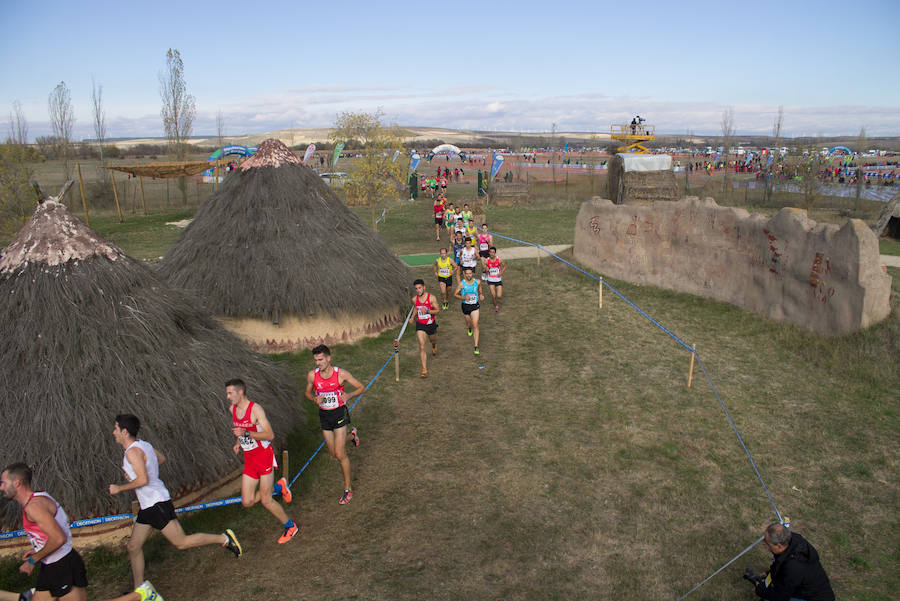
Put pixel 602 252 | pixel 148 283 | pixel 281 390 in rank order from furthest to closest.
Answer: pixel 602 252, pixel 281 390, pixel 148 283

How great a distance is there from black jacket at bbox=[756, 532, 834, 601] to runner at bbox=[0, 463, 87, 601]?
18.4ft

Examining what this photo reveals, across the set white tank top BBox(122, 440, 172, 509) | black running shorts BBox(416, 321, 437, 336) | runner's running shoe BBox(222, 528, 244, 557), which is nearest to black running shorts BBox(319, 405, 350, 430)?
runner's running shoe BBox(222, 528, 244, 557)

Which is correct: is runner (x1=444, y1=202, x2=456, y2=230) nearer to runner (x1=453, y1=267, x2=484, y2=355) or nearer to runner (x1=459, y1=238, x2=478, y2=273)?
runner (x1=459, y1=238, x2=478, y2=273)

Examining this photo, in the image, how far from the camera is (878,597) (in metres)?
4.89

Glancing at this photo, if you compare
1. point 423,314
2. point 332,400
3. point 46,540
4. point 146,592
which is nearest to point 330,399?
point 332,400

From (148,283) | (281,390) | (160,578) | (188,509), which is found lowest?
(160,578)

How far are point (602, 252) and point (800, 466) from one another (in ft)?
32.8

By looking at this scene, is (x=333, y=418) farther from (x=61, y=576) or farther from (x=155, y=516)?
(x=61, y=576)

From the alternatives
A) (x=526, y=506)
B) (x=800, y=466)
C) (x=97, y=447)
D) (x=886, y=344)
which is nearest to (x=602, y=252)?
(x=886, y=344)

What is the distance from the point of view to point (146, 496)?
4934 millimetres

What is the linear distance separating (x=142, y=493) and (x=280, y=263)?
6217mm

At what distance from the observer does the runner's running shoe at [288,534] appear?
5.81m

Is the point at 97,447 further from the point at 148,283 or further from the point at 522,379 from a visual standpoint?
the point at 522,379

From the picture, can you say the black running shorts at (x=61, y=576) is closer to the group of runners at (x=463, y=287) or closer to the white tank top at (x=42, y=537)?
the white tank top at (x=42, y=537)
